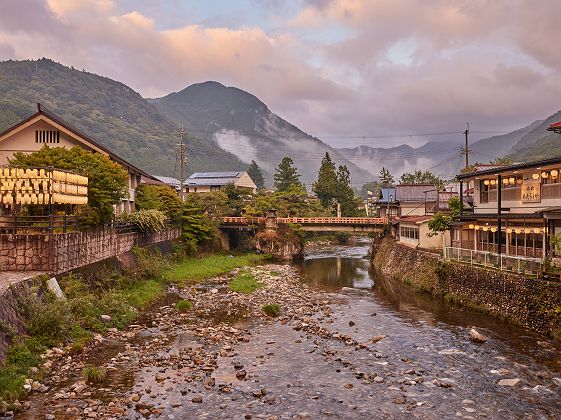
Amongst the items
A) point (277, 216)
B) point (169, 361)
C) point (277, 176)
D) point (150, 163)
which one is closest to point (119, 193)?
point (169, 361)

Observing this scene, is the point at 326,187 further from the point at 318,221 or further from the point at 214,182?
the point at 318,221

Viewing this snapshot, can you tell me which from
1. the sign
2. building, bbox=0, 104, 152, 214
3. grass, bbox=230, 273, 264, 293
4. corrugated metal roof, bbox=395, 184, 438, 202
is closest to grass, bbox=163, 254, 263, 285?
grass, bbox=230, 273, 264, 293

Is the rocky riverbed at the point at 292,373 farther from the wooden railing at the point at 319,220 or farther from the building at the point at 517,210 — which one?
the wooden railing at the point at 319,220

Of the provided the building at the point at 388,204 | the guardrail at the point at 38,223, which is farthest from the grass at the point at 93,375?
the building at the point at 388,204

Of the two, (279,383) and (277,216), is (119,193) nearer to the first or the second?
(279,383)

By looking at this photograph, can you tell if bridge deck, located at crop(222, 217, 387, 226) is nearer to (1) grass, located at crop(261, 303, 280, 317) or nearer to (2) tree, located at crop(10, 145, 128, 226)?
(2) tree, located at crop(10, 145, 128, 226)

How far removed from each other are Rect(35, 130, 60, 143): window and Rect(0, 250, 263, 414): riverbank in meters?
13.9

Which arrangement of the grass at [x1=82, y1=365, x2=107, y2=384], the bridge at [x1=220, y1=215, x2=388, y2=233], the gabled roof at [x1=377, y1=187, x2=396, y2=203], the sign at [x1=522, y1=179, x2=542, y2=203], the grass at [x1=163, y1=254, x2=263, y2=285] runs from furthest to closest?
the gabled roof at [x1=377, y1=187, x2=396, y2=203]
the bridge at [x1=220, y1=215, x2=388, y2=233]
the grass at [x1=163, y1=254, x2=263, y2=285]
the sign at [x1=522, y1=179, x2=542, y2=203]
the grass at [x1=82, y1=365, x2=107, y2=384]

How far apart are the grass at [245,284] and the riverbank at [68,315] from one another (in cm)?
553

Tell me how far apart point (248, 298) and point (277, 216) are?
35.1m

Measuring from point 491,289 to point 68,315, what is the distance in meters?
22.4

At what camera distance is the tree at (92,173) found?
30.2 m

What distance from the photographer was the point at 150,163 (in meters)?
175

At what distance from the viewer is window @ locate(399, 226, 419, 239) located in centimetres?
4572
